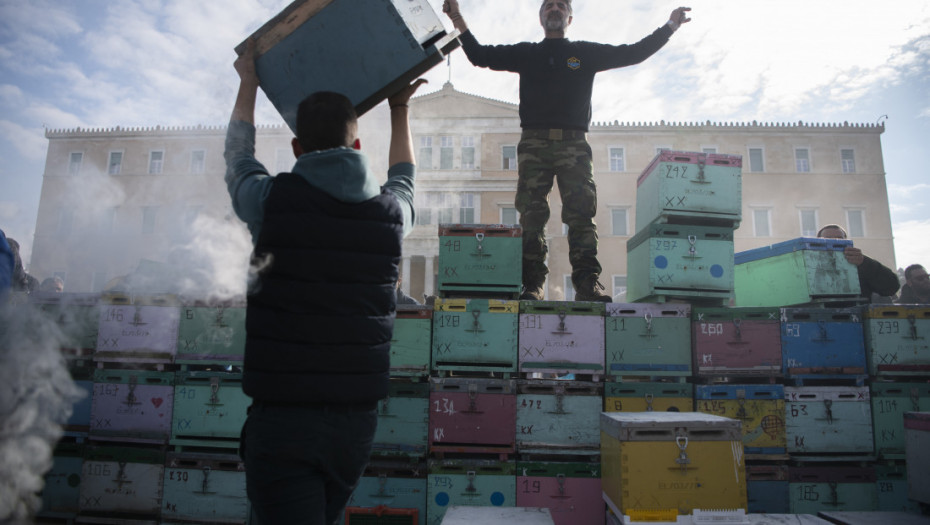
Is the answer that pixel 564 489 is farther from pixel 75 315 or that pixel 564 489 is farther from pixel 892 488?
pixel 75 315

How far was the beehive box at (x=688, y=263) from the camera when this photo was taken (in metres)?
4.31

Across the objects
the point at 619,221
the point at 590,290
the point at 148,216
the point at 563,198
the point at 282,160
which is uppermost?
the point at 282,160

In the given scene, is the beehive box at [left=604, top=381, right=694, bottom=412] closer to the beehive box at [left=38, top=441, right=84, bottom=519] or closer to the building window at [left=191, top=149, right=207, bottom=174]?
the beehive box at [left=38, top=441, right=84, bottom=519]

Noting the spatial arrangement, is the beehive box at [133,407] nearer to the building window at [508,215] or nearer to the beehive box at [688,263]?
the beehive box at [688,263]

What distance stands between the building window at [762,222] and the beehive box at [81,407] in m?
30.0

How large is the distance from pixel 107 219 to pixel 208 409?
2404 cm

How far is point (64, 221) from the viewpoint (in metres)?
25.7

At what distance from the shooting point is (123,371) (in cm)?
420

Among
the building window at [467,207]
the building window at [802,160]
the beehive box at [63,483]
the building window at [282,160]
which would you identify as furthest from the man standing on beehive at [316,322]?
the building window at [802,160]

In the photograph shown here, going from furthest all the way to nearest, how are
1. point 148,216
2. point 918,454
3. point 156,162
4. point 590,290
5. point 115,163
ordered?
point 115,163 → point 156,162 → point 148,216 → point 590,290 → point 918,454

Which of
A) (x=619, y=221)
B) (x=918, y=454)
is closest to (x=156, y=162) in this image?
(x=619, y=221)

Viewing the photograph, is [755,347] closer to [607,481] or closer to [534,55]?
[607,481]

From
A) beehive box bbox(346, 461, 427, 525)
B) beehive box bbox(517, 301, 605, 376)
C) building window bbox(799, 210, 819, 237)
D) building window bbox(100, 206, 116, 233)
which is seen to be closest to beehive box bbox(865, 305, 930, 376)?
beehive box bbox(517, 301, 605, 376)

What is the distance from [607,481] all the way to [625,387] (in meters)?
0.77
